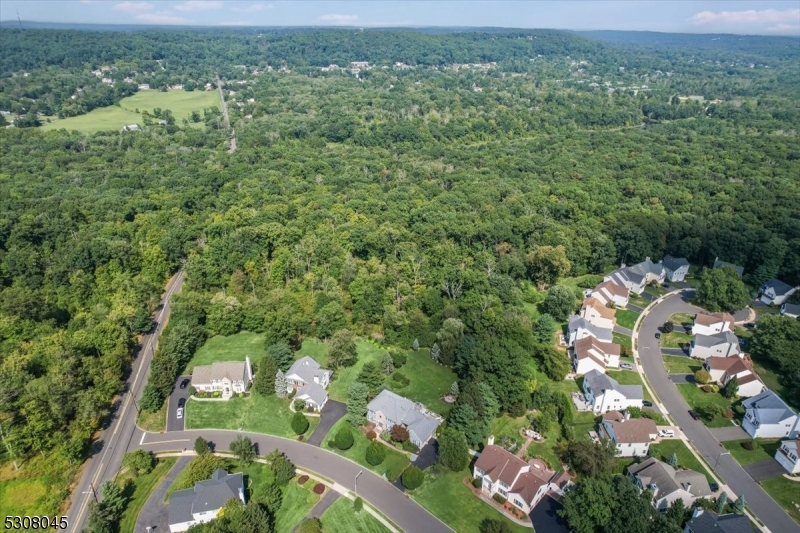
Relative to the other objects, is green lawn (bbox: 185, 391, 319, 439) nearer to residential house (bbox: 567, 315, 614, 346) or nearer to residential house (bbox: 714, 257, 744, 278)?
residential house (bbox: 567, 315, 614, 346)

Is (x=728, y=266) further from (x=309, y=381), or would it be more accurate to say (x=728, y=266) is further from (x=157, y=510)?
(x=157, y=510)

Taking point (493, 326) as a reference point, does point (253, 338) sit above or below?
below

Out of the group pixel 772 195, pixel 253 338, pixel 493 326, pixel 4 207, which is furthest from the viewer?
pixel 772 195

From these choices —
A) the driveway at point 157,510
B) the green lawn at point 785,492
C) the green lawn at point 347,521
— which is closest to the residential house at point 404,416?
the green lawn at point 347,521

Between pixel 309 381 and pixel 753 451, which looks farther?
pixel 309 381

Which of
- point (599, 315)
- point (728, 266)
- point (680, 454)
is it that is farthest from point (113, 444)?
point (728, 266)

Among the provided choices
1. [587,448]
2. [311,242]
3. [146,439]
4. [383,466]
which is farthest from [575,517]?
[311,242]

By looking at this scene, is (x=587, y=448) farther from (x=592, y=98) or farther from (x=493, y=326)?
(x=592, y=98)
